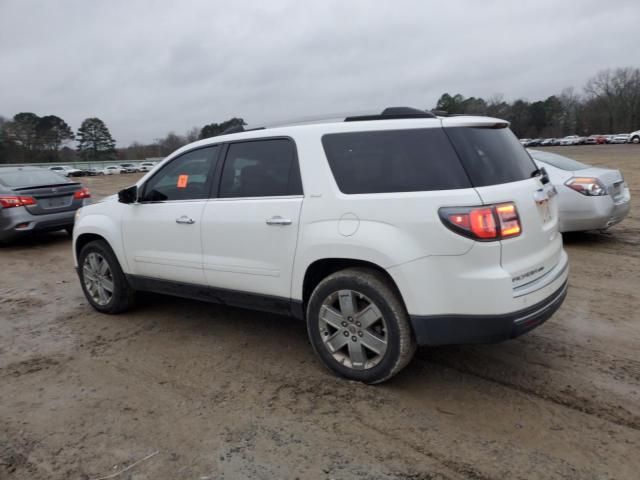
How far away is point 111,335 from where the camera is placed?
4516 millimetres

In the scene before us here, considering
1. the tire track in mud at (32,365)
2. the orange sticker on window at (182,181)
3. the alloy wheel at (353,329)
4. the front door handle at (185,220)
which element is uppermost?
the orange sticker on window at (182,181)

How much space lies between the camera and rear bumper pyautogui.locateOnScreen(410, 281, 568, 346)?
9.45 ft

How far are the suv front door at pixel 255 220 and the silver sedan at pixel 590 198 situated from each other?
15.1 feet

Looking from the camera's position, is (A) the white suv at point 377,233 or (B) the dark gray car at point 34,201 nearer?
(A) the white suv at point 377,233

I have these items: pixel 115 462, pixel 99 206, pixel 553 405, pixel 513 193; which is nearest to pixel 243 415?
pixel 115 462

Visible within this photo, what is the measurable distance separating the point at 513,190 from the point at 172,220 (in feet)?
9.22

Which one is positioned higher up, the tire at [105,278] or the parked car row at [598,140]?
the parked car row at [598,140]

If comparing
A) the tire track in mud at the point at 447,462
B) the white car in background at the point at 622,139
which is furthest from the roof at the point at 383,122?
the white car in background at the point at 622,139

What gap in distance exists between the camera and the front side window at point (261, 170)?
359 cm

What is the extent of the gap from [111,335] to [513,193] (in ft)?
12.1

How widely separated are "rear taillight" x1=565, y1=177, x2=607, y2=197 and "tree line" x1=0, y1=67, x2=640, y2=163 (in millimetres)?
70474

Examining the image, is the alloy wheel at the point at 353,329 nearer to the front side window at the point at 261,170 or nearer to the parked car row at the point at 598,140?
the front side window at the point at 261,170

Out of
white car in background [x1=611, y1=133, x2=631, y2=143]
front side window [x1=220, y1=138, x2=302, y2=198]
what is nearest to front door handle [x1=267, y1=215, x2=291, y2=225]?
front side window [x1=220, y1=138, x2=302, y2=198]

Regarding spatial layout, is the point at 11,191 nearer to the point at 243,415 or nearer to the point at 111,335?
the point at 111,335
